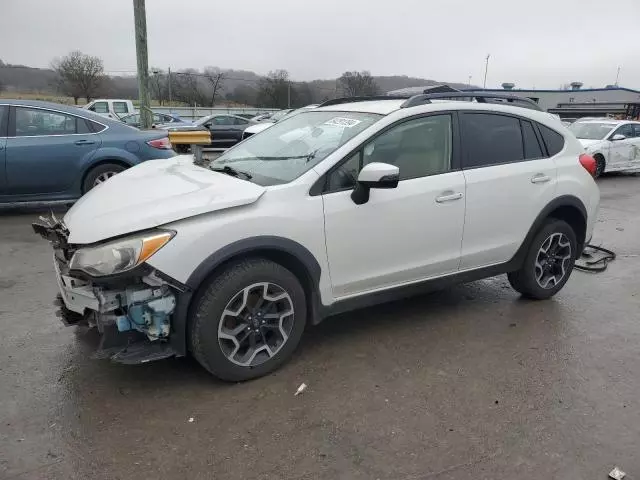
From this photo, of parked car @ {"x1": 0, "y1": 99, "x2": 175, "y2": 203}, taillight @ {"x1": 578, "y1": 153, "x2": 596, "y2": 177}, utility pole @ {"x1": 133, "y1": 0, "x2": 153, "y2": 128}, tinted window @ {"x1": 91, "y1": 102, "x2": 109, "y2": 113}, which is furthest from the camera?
tinted window @ {"x1": 91, "y1": 102, "x2": 109, "y2": 113}

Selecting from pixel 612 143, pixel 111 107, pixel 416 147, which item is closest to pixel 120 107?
pixel 111 107

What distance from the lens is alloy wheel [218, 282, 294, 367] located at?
124 inches

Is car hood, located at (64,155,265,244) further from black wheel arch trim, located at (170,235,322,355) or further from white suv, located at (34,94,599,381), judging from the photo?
black wheel arch trim, located at (170,235,322,355)

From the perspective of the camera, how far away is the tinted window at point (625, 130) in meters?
14.0

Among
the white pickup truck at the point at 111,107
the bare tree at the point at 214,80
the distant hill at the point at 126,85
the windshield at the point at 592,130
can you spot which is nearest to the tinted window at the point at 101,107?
the white pickup truck at the point at 111,107

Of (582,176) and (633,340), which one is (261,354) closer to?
(633,340)

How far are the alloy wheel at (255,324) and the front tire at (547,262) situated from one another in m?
2.36

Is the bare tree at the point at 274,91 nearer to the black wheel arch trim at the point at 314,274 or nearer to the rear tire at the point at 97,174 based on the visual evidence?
the rear tire at the point at 97,174

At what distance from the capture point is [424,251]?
151 inches

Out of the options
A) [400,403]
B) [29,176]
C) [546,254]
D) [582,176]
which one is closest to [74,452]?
[400,403]

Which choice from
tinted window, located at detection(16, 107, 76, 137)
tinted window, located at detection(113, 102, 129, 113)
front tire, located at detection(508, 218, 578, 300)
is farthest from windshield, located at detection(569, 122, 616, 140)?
tinted window, located at detection(113, 102, 129, 113)

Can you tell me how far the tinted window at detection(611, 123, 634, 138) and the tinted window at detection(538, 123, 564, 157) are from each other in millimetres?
11034

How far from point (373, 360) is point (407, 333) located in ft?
1.81

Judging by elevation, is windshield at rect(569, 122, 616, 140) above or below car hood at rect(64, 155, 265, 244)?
above
